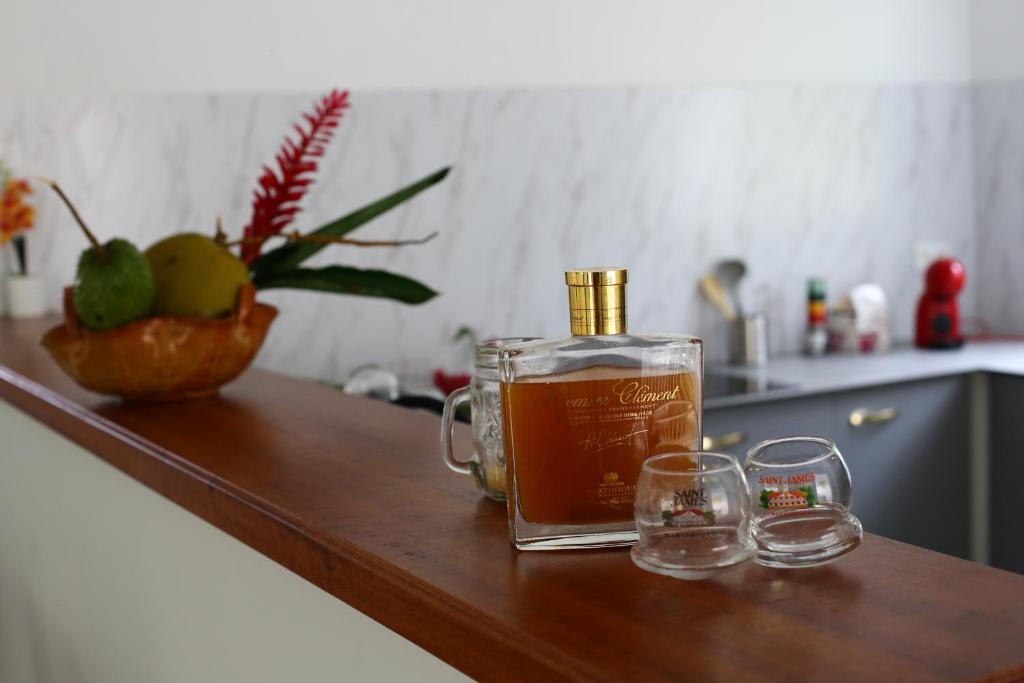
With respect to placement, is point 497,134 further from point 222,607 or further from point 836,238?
point 222,607

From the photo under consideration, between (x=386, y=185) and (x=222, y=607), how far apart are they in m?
2.11

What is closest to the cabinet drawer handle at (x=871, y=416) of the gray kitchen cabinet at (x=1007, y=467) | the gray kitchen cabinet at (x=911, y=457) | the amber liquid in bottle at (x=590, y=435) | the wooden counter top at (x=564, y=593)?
the gray kitchen cabinet at (x=911, y=457)

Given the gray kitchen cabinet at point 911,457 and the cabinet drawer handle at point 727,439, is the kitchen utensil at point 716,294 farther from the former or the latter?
the cabinet drawer handle at point 727,439

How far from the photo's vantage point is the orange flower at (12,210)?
2.80 metres

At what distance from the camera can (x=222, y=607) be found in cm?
114

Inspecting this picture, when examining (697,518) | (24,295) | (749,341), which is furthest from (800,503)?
(749,341)

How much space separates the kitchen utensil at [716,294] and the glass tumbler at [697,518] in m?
2.90

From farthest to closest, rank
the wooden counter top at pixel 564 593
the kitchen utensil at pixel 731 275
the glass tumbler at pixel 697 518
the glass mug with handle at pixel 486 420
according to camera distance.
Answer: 1. the kitchen utensil at pixel 731 275
2. the glass mug with handle at pixel 486 420
3. the glass tumbler at pixel 697 518
4. the wooden counter top at pixel 564 593

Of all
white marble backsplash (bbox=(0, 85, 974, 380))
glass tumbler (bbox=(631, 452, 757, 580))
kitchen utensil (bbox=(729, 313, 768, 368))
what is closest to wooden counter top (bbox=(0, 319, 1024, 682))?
glass tumbler (bbox=(631, 452, 757, 580))

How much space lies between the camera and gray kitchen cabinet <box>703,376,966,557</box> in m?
3.00

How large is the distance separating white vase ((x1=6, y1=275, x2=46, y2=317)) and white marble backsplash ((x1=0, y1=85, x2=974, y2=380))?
0.08m

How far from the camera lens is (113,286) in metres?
1.38

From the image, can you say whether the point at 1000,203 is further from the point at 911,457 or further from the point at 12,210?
the point at 12,210

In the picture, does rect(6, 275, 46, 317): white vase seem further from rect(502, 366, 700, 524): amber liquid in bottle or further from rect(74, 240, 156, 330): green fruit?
rect(502, 366, 700, 524): amber liquid in bottle
